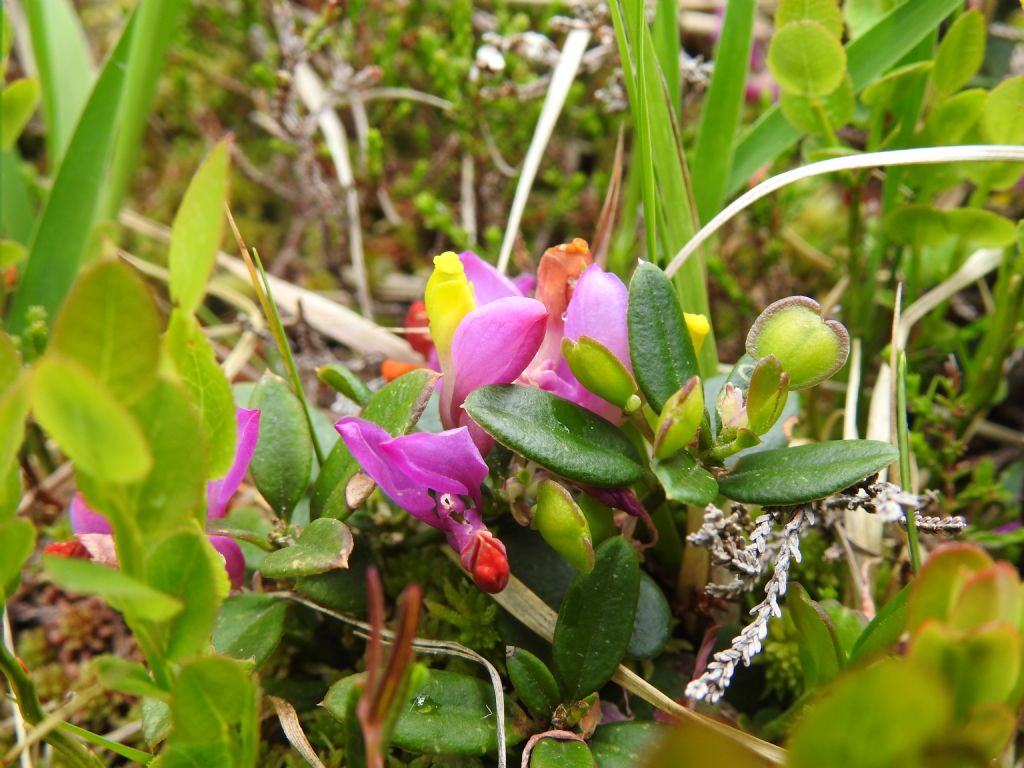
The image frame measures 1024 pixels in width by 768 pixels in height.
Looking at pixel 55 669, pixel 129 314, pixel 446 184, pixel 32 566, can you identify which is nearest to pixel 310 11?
pixel 446 184

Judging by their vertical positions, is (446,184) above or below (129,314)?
below

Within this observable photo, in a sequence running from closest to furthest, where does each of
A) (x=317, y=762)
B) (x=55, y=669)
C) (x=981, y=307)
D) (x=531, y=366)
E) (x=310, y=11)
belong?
(x=317, y=762), (x=531, y=366), (x=55, y=669), (x=981, y=307), (x=310, y=11)

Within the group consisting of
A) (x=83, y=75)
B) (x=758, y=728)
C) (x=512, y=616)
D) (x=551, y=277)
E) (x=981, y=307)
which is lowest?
(x=758, y=728)

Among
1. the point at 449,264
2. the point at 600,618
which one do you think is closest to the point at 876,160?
the point at 449,264

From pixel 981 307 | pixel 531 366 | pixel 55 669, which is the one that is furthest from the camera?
pixel 981 307

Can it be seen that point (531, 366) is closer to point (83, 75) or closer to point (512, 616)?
point (512, 616)

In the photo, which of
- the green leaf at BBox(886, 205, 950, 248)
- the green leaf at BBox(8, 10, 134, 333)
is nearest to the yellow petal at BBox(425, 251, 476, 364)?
the green leaf at BBox(886, 205, 950, 248)

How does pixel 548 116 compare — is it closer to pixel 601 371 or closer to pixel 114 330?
pixel 601 371
